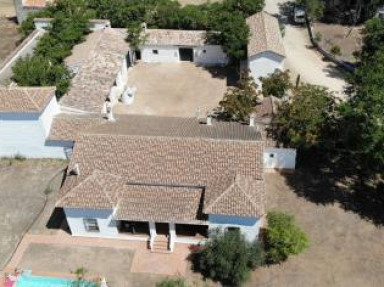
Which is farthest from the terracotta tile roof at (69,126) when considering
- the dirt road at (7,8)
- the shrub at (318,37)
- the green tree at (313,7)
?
the dirt road at (7,8)

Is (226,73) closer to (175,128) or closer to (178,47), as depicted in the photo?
(178,47)

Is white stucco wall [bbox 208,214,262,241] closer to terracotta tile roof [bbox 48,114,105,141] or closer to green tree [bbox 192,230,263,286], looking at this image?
green tree [bbox 192,230,263,286]

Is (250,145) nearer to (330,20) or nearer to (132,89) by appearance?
(132,89)

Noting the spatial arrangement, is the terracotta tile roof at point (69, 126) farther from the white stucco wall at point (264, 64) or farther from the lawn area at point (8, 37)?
the lawn area at point (8, 37)

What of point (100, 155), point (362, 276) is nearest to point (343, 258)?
point (362, 276)

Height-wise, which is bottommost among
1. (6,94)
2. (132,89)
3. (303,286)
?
(303,286)
